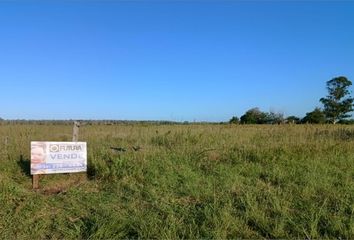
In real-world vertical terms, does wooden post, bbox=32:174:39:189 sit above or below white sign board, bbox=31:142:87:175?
below

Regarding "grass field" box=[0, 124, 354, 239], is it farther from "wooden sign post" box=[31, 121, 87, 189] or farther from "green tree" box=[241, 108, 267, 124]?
"green tree" box=[241, 108, 267, 124]

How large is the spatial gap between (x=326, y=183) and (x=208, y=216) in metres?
2.89

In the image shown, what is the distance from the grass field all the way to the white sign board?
20cm

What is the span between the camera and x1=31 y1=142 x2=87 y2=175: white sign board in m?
7.50

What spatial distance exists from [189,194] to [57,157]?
2977mm

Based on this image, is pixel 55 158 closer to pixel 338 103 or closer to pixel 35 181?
pixel 35 181

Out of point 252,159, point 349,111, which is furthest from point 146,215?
point 349,111

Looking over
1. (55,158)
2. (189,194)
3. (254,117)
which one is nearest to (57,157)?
(55,158)

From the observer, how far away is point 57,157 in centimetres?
777

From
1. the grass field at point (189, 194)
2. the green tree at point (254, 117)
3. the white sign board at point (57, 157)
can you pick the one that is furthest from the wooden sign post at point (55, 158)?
the green tree at point (254, 117)

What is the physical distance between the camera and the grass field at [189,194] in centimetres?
481

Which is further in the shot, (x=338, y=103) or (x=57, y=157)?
(x=338, y=103)

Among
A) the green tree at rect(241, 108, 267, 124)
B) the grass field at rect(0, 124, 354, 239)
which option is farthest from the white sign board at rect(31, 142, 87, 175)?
the green tree at rect(241, 108, 267, 124)

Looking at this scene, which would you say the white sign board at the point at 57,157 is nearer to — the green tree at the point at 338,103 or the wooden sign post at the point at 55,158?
the wooden sign post at the point at 55,158
